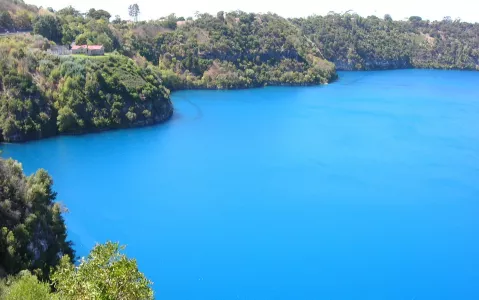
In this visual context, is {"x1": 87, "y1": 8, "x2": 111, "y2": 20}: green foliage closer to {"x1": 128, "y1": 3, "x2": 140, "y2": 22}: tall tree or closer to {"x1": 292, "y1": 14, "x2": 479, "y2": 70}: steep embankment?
{"x1": 128, "y1": 3, "x2": 140, "y2": 22}: tall tree

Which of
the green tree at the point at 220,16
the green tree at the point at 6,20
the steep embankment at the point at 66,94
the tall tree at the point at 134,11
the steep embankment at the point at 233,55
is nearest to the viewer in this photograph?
the steep embankment at the point at 66,94

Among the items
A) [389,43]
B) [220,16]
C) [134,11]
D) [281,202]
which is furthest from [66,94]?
[389,43]

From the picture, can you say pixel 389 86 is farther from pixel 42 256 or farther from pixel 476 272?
pixel 42 256

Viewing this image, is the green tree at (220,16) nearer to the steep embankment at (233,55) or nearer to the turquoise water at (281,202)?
the steep embankment at (233,55)

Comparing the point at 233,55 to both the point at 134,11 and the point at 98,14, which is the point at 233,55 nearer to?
the point at 98,14

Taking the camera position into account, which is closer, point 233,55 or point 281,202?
point 281,202

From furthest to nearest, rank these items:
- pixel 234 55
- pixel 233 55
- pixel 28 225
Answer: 1. pixel 234 55
2. pixel 233 55
3. pixel 28 225

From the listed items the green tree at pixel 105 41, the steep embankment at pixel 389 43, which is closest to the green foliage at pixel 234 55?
the green tree at pixel 105 41
